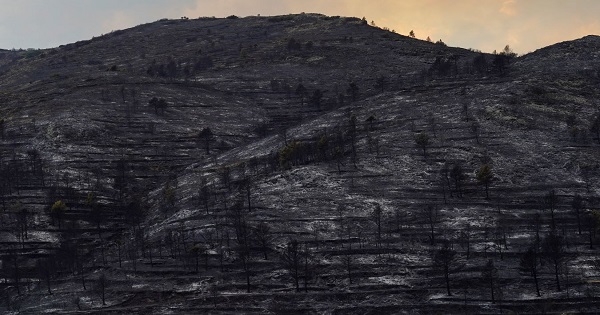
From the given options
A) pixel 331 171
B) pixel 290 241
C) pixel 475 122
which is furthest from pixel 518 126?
pixel 290 241

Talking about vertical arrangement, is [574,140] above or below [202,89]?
below

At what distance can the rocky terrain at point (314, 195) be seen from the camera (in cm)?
6850

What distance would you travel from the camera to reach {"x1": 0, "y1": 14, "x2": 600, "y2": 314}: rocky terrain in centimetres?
6850

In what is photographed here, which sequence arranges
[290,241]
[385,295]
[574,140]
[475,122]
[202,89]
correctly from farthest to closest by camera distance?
[202,89], [475,122], [574,140], [290,241], [385,295]

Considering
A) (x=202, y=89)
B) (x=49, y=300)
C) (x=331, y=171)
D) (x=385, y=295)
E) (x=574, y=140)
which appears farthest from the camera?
(x=202, y=89)

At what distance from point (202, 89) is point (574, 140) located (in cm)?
8263

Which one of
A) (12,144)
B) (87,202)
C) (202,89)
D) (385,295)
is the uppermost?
(202,89)

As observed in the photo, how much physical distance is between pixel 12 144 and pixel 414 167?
6519 centimetres

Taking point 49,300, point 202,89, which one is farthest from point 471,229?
point 202,89

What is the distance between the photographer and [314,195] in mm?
89188

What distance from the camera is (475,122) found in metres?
110

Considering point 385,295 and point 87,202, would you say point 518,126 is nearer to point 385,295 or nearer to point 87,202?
point 385,295

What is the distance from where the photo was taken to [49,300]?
234ft

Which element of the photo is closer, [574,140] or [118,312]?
[118,312]
